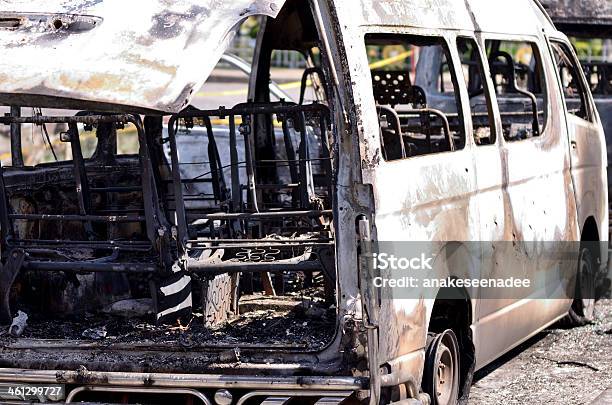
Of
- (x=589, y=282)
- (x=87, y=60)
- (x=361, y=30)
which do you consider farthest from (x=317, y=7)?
(x=589, y=282)

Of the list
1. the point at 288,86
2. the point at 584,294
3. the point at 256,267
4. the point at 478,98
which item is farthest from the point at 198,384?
the point at 288,86

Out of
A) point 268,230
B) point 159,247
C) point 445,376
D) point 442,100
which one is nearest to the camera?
point 159,247

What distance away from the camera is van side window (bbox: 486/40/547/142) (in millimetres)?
7793

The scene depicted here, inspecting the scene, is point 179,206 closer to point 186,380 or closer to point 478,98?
point 186,380

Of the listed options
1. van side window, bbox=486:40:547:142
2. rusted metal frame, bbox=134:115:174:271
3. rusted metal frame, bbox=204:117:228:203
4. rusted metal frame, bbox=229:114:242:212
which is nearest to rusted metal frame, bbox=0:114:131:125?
rusted metal frame, bbox=134:115:174:271

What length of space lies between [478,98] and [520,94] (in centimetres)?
61

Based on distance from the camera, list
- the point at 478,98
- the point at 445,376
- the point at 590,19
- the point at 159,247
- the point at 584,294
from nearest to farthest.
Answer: the point at 159,247 < the point at 445,376 < the point at 584,294 < the point at 478,98 < the point at 590,19

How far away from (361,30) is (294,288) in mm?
2272

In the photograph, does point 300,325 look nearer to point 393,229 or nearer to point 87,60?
point 393,229

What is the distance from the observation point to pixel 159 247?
5.78 meters

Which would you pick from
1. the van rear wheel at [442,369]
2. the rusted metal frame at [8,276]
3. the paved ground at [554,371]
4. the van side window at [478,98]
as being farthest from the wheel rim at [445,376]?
the rusted metal frame at [8,276]

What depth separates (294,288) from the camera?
285 inches

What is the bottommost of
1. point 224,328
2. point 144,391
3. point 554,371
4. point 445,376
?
point 554,371

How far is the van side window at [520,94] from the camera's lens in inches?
307
